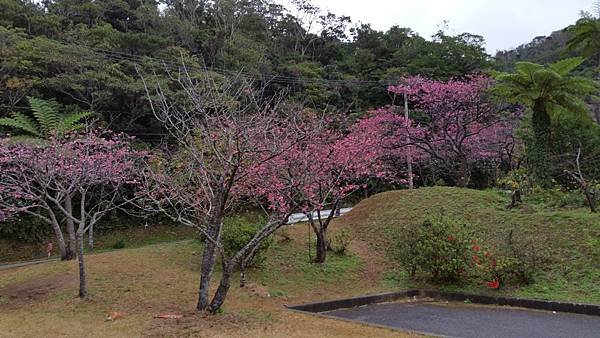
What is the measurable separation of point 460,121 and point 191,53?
1764 cm

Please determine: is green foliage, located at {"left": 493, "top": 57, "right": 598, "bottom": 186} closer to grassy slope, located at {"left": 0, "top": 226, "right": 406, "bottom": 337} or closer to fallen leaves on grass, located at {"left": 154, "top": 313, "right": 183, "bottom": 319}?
grassy slope, located at {"left": 0, "top": 226, "right": 406, "bottom": 337}

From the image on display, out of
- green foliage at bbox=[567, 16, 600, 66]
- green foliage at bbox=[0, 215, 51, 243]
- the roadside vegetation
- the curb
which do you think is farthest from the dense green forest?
green foliage at bbox=[567, 16, 600, 66]

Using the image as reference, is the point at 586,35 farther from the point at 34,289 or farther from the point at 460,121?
the point at 34,289

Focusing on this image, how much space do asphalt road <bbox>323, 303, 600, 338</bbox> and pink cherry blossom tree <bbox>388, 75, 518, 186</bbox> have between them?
10.7m

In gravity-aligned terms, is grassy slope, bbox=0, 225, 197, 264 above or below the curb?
above

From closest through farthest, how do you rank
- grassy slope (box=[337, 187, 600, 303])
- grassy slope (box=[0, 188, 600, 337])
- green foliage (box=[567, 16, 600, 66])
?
grassy slope (box=[0, 188, 600, 337])
grassy slope (box=[337, 187, 600, 303])
green foliage (box=[567, 16, 600, 66])

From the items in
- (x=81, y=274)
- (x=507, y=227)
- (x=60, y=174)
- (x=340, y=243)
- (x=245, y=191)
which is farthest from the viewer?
(x=340, y=243)

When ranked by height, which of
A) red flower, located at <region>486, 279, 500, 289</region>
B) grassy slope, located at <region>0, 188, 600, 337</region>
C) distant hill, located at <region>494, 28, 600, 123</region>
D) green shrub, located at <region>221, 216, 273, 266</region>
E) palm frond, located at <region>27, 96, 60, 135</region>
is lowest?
red flower, located at <region>486, 279, 500, 289</region>

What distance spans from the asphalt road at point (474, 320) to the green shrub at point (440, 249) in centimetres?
89

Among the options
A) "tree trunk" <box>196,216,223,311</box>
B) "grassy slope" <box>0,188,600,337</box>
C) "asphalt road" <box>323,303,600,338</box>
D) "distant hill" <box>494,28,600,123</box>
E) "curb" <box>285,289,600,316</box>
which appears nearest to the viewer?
"grassy slope" <box>0,188,600,337</box>

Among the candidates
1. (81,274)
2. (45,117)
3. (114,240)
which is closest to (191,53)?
(114,240)

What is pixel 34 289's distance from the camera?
33.8ft

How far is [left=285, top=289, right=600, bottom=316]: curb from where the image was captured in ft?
28.8

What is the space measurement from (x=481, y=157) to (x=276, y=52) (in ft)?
61.2
